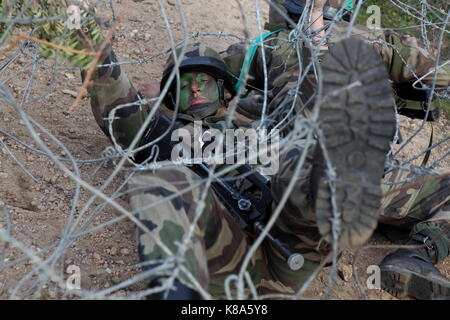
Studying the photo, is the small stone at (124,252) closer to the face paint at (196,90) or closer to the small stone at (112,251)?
the small stone at (112,251)

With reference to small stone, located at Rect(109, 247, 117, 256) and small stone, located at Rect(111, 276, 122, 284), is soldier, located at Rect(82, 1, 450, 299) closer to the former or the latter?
small stone, located at Rect(111, 276, 122, 284)

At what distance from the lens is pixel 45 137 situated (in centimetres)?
308

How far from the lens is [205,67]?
112 inches

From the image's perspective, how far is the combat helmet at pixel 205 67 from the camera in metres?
2.83

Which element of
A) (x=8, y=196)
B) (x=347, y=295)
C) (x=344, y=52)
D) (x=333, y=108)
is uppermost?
(x=344, y=52)

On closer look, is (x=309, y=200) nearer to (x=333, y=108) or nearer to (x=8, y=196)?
(x=333, y=108)

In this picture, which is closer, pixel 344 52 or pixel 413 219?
pixel 344 52

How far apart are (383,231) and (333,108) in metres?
1.68

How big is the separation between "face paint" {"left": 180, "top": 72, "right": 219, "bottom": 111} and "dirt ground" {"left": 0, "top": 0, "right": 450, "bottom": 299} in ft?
1.27

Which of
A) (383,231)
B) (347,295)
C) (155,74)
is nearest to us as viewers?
(347,295)

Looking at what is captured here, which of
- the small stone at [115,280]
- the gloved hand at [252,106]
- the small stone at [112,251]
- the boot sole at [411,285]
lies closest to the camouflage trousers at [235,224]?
the boot sole at [411,285]

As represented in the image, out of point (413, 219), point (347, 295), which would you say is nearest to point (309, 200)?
point (347, 295)

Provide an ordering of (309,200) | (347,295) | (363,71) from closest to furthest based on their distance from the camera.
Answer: (363,71)
(309,200)
(347,295)

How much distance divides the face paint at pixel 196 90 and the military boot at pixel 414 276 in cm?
124
